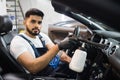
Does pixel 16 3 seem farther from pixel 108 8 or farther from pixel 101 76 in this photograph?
pixel 108 8

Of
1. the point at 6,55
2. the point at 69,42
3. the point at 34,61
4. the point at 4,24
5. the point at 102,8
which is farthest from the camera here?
the point at 4,24

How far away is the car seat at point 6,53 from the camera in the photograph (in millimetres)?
2260

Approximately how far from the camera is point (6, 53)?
2.28 m

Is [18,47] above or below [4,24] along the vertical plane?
below

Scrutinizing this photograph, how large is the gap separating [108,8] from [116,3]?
0.06 ft

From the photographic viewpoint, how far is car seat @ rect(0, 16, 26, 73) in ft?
7.41

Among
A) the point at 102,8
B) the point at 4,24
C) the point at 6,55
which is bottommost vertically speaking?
the point at 6,55

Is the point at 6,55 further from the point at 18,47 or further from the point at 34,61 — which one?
the point at 34,61

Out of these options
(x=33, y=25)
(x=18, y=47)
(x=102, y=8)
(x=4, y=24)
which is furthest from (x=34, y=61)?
(x=102, y=8)

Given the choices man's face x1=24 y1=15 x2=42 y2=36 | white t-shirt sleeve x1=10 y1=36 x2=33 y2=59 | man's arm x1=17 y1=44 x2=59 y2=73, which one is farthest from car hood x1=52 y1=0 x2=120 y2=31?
man's face x1=24 y1=15 x2=42 y2=36

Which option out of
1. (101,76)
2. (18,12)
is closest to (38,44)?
(101,76)

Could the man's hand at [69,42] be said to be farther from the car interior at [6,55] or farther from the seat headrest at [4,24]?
the seat headrest at [4,24]

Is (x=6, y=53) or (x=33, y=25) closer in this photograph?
→ (x=6, y=53)

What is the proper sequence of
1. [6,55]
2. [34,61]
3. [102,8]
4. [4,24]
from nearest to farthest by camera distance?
[102,8]
[34,61]
[6,55]
[4,24]
